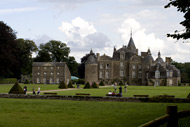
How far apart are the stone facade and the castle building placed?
11379mm

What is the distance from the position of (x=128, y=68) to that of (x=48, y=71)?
70.1ft

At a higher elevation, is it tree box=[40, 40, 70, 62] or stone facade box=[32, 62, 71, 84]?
tree box=[40, 40, 70, 62]

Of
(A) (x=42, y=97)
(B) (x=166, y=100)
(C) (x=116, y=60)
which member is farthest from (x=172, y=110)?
(C) (x=116, y=60)

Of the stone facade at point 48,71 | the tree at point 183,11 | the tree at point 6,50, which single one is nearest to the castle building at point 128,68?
the stone facade at point 48,71

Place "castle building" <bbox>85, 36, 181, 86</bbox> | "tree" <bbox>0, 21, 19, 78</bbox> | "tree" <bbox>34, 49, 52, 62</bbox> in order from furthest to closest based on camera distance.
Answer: "tree" <bbox>34, 49, 52, 62</bbox>
"castle building" <bbox>85, 36, 181, 86</bbox>
"tree" <bbox>0, 21, 19, 78</bbox>

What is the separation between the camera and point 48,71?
93.5 m

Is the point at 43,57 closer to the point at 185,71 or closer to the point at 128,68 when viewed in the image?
the point at 128,68

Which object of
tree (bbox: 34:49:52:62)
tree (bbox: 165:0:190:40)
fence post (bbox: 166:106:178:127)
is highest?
tree (bbox: 34:49:52:62)

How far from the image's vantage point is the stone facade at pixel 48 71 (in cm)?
9281

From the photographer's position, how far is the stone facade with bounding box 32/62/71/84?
9281 cm

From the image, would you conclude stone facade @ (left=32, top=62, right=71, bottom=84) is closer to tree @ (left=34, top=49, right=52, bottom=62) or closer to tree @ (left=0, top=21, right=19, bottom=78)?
tree @ (left=34, top=49, right=52, bottom=62)

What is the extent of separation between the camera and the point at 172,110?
6750 mm

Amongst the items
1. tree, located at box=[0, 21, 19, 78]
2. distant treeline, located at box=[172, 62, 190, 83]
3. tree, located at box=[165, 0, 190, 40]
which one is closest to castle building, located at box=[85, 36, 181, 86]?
distant treeline, located at box=[172, 62, 190, 83]

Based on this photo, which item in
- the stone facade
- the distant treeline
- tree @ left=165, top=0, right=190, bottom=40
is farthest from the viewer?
the distant treeline
